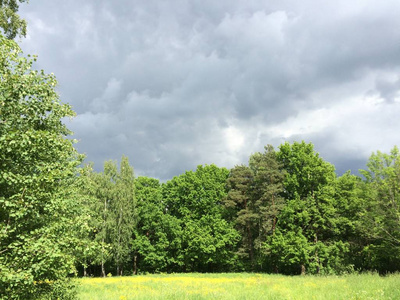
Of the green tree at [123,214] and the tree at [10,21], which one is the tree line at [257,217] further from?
the tree at [10,21]

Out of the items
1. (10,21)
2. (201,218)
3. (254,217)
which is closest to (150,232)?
(201,218)

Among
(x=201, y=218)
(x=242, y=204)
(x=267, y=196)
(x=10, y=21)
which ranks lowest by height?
(x=201, y=218)

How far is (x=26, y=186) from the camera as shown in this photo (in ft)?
20.2

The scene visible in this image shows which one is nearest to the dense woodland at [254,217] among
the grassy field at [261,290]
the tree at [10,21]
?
the tree at [10,21]

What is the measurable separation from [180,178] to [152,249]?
12.3 metres

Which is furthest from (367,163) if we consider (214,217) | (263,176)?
(214,217)

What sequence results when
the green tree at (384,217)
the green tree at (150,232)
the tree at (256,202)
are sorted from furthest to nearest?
the green tree at (150,232)
the tree at (256,202)
the green tree at (384,217)

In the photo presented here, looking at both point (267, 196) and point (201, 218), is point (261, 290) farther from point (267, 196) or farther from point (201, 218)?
A: point (201, 218)

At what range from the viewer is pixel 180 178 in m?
47.8

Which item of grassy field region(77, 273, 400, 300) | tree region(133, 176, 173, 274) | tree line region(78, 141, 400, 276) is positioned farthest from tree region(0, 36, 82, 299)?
tree region(133, 176, 173, 274)

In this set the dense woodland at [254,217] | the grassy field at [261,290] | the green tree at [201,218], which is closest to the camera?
the grassy field at [261,290]

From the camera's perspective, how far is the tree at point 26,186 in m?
5.89

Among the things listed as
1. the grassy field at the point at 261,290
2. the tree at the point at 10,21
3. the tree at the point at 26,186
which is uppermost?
the tree at the point at 10,21

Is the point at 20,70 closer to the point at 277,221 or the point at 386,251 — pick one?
the point at 277,221
